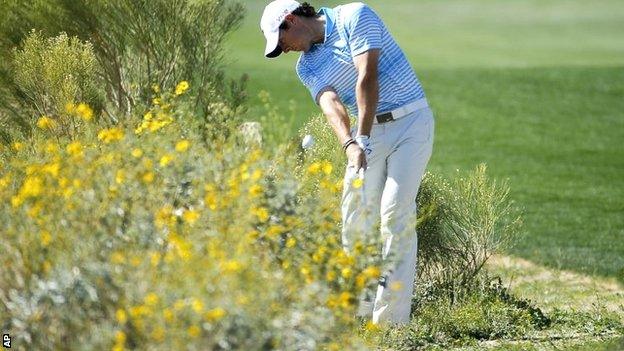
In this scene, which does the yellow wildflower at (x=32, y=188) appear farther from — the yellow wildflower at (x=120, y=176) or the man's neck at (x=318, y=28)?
the man's neck at (x=318, y=28)

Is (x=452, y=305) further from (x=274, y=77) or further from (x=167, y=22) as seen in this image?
(x=274, y=77)

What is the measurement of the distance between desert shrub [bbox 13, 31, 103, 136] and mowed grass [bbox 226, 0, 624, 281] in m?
1.51

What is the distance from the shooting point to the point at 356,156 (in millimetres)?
6480

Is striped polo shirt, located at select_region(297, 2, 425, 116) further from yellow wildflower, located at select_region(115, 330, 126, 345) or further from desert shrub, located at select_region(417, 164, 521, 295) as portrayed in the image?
yellow wildflower, located at select_region(115, 330, 126, 345)

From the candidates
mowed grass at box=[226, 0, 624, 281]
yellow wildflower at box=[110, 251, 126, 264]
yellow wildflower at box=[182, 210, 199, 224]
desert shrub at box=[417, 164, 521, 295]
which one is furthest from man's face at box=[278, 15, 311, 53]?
yellow wildflower at box=[110, 251, 126, 264]

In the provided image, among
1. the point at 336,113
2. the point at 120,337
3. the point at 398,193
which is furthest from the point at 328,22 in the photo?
the point at 120,337

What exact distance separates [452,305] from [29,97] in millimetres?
3267

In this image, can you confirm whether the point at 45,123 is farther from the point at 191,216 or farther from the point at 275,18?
the point at 191,216

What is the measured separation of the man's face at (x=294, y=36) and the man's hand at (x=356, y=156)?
28.3 inches

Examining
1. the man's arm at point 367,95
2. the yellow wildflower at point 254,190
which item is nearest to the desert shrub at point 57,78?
the man's arm at point 367,95

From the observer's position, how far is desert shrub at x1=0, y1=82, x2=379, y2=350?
4219mm

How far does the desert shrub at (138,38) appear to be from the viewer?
912 cm

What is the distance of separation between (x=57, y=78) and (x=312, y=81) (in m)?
1.84

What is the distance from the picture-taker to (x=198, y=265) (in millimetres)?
4312
